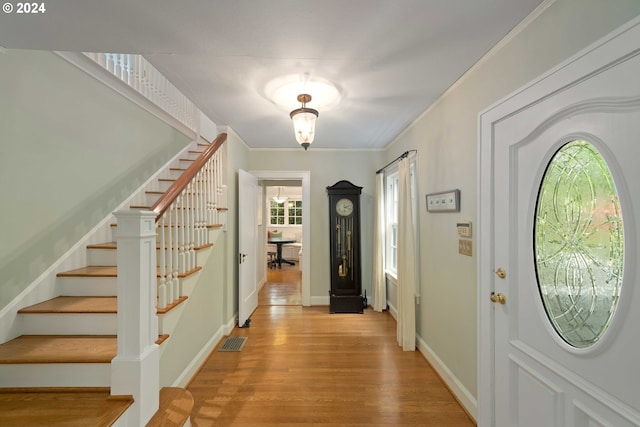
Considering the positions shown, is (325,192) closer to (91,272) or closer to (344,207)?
(344,207)

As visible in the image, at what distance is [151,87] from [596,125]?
12.4 feet

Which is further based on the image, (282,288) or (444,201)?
(282,288)

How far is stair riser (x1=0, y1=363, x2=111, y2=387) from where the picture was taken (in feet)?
5.01

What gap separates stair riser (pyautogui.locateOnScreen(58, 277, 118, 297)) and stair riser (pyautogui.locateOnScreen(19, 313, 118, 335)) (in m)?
0.29

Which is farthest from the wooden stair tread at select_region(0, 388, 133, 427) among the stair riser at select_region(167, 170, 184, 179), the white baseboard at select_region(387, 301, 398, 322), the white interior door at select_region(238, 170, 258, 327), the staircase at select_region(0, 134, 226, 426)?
the white baseboard at select_region(387, 301, 398, 322)

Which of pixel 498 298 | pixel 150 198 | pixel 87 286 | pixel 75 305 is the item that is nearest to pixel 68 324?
pixel 75 305

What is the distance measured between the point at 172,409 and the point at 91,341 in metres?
0.72

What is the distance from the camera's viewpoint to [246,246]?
352 cm

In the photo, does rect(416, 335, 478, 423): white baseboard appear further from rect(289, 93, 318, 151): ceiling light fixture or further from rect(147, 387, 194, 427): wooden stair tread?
rect(289, 93, 318, 151): ceiling light fixture

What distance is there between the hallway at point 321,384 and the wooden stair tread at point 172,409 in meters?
0.28

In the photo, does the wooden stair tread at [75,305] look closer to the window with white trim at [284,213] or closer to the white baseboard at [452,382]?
the white baseboard at [452,382]

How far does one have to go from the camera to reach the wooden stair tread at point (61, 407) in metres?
1.30

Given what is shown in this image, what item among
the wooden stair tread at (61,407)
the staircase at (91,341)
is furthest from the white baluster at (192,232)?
the wooden stair tread at (61,407)

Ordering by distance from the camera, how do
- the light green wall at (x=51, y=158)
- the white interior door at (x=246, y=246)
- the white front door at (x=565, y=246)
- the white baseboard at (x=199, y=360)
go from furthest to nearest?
the white interior door at (x=246, y=246)
the white baseboard at (x=199, y=360)
the light green wall at (x=51, y=158)
the white front door at (x=565, y=246)
